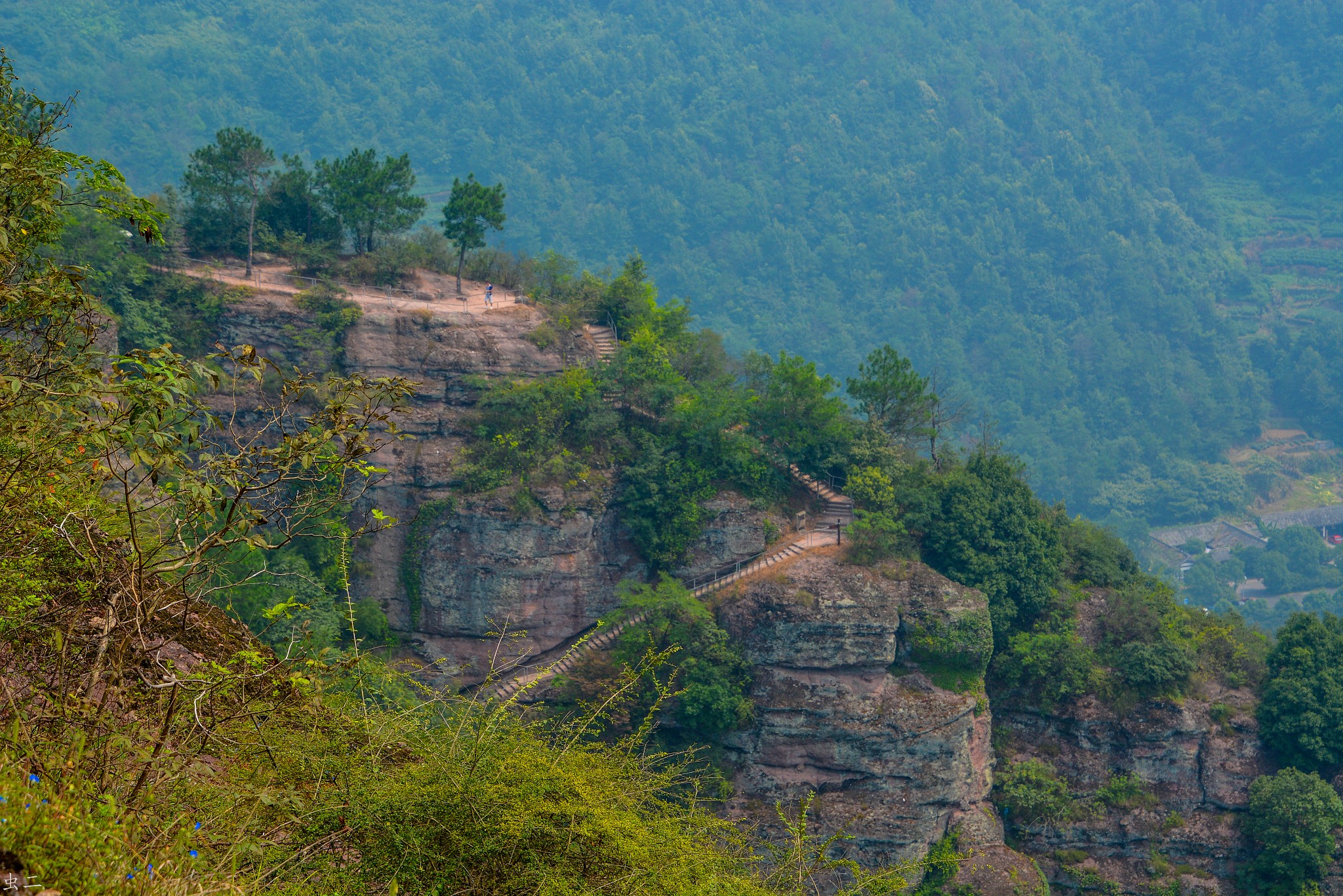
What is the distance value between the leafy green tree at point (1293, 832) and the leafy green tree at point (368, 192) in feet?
113

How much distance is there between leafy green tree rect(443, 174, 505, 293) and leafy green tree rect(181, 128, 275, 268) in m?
6.75

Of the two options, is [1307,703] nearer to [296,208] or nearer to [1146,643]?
[1146,643]

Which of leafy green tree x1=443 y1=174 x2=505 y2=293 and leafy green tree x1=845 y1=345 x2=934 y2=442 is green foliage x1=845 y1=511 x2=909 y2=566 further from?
leafy green tree x1=443 y1=174 x2=505 y2=293

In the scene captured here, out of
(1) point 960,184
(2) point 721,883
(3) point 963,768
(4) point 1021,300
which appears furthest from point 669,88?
(2) point 721,883

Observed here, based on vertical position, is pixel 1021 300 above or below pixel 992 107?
below

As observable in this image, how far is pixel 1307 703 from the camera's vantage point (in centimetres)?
3103

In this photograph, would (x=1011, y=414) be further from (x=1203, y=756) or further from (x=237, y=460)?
(x=237, y=460)

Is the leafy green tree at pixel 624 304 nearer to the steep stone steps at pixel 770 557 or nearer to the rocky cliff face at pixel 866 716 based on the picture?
the steep stone steps at pixel 770 557

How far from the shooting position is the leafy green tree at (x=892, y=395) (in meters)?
36.4

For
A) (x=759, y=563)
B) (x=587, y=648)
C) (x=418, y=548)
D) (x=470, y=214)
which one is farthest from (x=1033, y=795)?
(x=470, y=214)

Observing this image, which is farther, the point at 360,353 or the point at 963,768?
the point at 360,353

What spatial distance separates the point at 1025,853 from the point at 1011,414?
90.0 meters

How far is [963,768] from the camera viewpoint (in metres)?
31.5

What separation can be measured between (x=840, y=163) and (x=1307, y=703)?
109 meters
